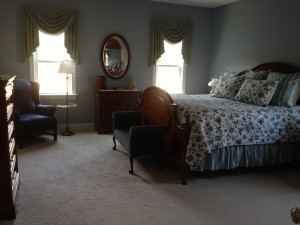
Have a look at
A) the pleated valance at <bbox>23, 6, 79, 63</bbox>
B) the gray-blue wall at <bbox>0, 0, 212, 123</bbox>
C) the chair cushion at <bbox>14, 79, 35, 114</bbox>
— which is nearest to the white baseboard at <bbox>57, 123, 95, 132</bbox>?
the gray-blue wall at <bbox>0, 0, 212, 123</bbox>

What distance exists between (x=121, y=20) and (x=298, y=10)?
310 cm

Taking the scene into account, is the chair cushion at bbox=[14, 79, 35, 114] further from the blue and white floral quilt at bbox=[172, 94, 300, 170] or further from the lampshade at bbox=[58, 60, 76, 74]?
the blue and white floral quilt at bbox=[172, 94, 300, 170]

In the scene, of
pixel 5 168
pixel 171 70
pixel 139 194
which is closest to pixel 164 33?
pixel 171 70

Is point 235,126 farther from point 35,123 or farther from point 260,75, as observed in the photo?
point 35,123

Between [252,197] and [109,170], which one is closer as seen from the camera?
[252,197]

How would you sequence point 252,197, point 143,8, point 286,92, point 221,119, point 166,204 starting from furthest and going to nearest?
point 143,8 → point 286,92 → point 221,119 → point 252,197 → point 166,204

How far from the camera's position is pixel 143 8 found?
17.6 feet

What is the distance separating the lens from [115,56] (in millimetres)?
5348

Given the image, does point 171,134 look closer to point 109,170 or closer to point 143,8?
point 109,170

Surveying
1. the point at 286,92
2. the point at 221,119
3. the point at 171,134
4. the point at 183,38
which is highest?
the point at 183,38

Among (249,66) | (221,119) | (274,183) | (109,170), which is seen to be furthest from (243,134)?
(249,66)

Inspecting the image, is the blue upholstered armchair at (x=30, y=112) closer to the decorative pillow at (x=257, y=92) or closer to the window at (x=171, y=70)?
the window at (x=171, y=70)

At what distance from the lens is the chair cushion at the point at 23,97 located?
4406mm

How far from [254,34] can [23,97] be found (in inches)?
167
